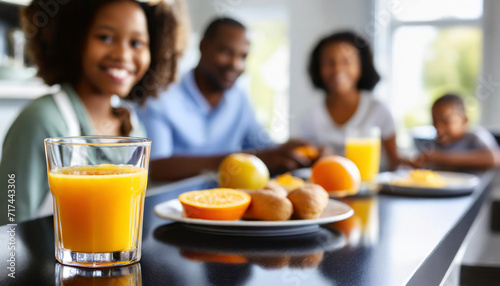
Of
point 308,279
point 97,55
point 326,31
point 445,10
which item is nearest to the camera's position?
point 308,279

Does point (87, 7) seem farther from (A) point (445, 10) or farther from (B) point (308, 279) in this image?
(A) point (445, 10)

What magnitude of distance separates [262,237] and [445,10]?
405 centimetres

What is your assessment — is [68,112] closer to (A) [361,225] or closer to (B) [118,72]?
(B) [118,72]

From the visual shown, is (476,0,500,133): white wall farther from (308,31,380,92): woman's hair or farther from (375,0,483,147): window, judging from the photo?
(308,31,380,92): woman's hair

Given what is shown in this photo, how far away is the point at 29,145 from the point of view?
1.22 meters

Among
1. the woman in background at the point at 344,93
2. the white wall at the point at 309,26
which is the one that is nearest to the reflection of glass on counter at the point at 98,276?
the woman in background at the point at 344,93

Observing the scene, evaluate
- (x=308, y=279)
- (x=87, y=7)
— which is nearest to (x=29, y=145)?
(x=87, y=7)

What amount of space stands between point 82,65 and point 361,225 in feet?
3.12

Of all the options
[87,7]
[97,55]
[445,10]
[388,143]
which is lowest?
[388,143]

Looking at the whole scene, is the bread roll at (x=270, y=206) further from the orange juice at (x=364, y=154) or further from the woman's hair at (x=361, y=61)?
the woman's hair at (x=361, y=61)

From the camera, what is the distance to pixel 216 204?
2.52 ft

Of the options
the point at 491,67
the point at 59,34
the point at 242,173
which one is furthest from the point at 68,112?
the point at 491,67

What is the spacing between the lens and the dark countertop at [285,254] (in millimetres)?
560

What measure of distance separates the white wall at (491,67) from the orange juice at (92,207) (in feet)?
13.3
